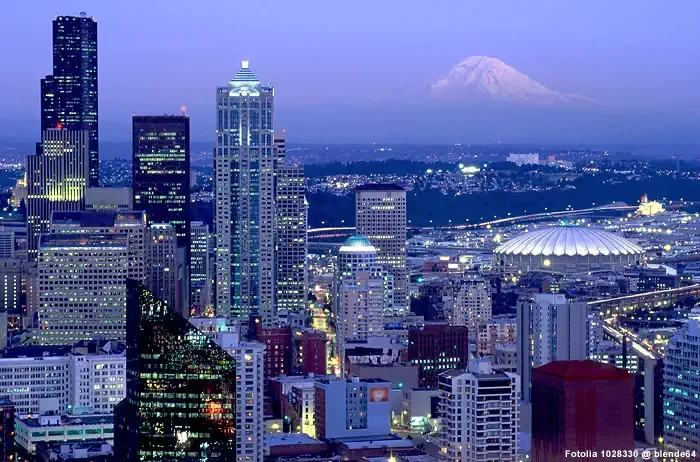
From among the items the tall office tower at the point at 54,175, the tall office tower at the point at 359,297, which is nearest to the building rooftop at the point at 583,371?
the tall office tower at the point at 359,297

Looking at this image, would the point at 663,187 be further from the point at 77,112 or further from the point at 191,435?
the point at 191,435

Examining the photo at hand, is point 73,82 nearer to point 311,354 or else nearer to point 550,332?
point 311,354

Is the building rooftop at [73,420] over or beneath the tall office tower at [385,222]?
beneath

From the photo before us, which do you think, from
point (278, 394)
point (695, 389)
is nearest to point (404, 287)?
point (278, 394)

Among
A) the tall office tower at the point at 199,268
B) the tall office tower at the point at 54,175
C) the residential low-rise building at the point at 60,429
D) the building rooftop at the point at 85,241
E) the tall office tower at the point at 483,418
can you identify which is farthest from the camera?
the tall office tower at the point at 54,175

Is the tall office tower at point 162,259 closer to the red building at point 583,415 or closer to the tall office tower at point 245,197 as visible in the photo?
the tall office tower at point 245,197

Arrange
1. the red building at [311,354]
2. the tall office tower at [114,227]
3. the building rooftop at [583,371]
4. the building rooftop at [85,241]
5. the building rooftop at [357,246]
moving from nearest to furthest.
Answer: the building rooftop at [583,371] < the red building at [311,354] < the building rooftop at [85,241] < the tall office tower at [114,227] < the building rooftop at [357,246]

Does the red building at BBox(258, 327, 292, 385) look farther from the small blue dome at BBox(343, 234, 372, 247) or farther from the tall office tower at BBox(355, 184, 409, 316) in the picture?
the tall office tower at BBox(355, 184, 409, 316)
